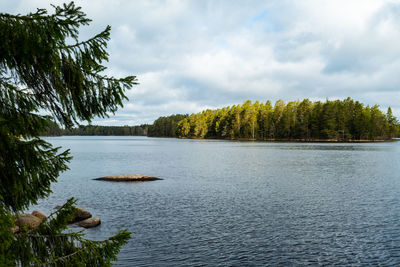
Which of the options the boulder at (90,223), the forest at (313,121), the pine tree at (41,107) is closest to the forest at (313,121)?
the forest at (313,121)

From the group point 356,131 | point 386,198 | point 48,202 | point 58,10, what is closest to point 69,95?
point 58,10

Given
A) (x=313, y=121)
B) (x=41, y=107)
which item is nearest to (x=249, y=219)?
(x=41, y=107)

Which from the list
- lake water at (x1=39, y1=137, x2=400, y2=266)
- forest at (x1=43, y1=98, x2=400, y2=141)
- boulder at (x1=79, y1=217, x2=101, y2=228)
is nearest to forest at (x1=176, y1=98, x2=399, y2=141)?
forest at (x1=43, y1=98, x2=400, y2=141)

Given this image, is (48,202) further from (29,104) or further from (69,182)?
(29,104)

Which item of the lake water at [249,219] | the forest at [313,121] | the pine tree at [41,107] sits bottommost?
the lake water at [249,219]

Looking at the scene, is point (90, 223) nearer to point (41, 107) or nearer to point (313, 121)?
point (41, 107)

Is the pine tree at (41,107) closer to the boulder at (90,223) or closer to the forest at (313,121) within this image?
the boulder at (90,223)

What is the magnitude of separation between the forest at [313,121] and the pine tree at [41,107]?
15172 cm

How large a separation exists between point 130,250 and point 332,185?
26.3m

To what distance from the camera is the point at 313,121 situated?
152875 millimetres

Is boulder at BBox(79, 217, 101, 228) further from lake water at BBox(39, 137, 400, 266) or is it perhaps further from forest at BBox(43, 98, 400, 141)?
forest at BBox(43, 98, 400, 141)

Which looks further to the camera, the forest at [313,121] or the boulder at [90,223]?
the forest at [313,121]

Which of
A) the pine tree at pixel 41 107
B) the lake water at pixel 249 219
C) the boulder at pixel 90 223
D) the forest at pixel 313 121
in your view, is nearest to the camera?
the pine tree at pixel 41 107

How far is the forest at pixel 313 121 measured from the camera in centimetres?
14925
